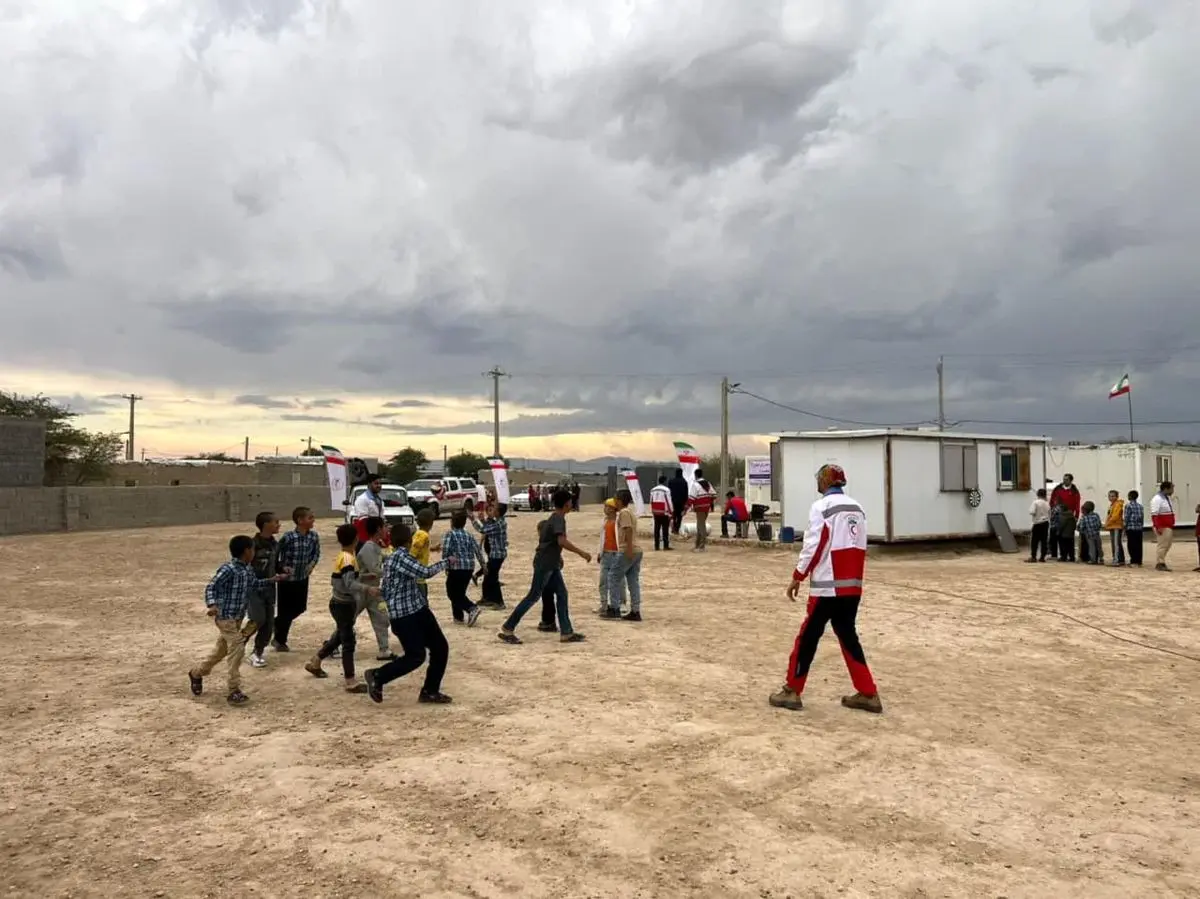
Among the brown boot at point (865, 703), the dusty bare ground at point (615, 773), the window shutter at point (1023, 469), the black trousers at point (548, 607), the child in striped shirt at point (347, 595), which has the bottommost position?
the dusty bare ground at point (615, 773)

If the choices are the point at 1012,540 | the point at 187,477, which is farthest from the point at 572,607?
the point at 187,477

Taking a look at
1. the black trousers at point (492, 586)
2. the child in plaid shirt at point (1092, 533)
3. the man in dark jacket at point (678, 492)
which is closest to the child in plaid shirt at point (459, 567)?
the black trousers at point (492, 586)

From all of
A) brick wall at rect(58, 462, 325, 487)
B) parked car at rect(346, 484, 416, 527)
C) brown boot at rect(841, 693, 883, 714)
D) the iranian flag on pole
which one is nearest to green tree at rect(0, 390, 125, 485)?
brick wall at rect(58, 462, 325, 487)

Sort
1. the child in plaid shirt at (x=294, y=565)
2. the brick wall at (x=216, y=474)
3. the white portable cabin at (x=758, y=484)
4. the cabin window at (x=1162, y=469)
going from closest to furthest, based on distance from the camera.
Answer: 1. the child in plaid shirt at (x=294, y=565)
2. the cabin window at (x=1162, y=469)
3. the white portable cabin at (x=758, y=484)
4. the brick wall at (x=216, y=474)

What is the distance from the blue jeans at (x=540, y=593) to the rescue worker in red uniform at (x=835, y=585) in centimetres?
315

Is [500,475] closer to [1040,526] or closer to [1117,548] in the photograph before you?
[1040,526]

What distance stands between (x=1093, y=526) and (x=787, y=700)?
13504mm

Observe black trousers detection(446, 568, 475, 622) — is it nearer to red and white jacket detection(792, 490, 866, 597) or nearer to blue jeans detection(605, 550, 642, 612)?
blue jeans detection(605, 550, 642, 612)

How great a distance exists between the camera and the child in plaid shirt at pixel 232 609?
6.73m

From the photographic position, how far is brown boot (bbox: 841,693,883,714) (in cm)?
651

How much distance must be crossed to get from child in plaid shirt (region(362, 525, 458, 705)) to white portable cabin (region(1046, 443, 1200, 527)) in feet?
78.1

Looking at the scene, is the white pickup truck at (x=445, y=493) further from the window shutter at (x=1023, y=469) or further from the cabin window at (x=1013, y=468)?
the window shutter at (x=1023, y=469)

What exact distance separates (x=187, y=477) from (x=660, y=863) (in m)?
Answer: 51.3

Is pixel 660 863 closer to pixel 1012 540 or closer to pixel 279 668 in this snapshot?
pixel 279 668
